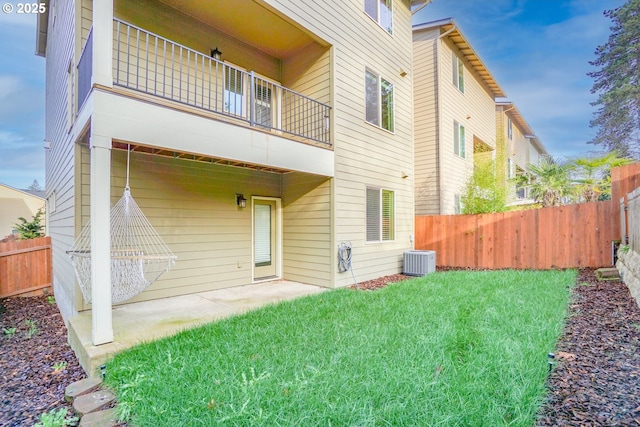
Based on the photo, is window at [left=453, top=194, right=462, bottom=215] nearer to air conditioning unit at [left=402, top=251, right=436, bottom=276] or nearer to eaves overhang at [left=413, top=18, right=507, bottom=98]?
air conditioning unit at [left=402, top=251, right=436, bottom=276]

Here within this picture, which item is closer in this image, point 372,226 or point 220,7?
point 220,7

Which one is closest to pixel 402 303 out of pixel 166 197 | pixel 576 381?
pixel 576 381

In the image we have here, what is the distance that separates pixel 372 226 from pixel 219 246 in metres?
3.51

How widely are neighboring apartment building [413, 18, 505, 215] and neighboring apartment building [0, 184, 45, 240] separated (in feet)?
79.9

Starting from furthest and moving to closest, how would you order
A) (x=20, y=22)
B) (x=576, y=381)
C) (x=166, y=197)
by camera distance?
(x=20, y=22)
(x=166, y=197)
(x=576, y=381)

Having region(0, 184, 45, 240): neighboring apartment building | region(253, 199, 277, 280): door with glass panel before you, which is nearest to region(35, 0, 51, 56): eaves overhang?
region(253, 199, 277, 280): door with glass panel

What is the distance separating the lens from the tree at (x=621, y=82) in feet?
56.2

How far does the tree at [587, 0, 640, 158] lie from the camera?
56.2 ft

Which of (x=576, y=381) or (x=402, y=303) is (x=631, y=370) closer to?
(x=576, y=381)

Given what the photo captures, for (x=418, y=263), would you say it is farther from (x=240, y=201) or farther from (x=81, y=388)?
(x=81, y=388)

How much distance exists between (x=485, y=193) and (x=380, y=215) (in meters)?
4.23

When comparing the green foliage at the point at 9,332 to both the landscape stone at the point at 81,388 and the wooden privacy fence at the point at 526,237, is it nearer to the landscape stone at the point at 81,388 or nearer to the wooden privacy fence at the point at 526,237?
the landscape stone at the point at 81,388

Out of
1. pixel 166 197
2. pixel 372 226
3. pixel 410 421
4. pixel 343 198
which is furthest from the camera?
pixel 372 226

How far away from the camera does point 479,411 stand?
215 centimetres
